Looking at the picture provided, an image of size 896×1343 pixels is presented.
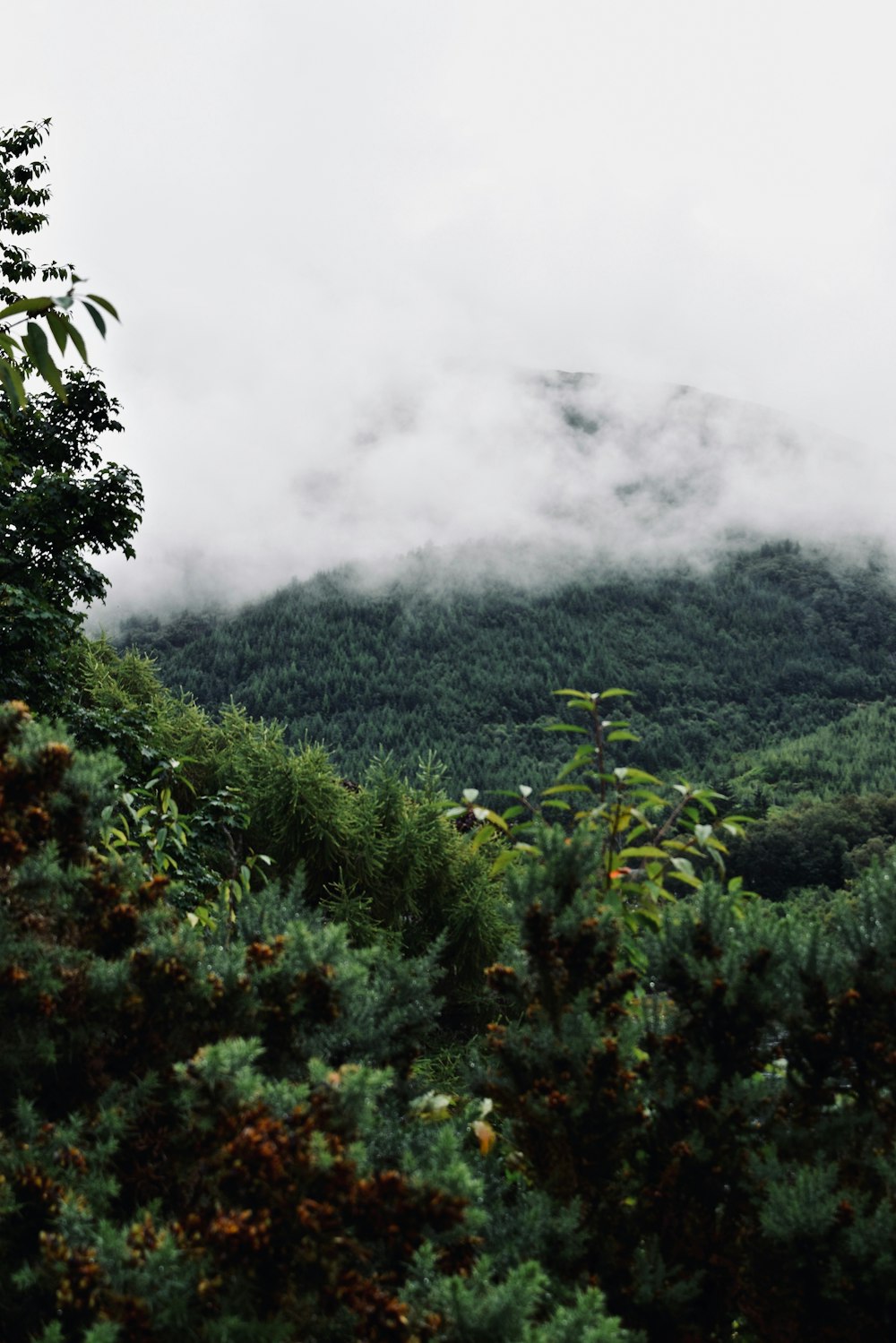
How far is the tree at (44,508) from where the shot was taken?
719 cm

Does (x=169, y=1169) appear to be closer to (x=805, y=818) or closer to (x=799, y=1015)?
(x=799, y=1015)

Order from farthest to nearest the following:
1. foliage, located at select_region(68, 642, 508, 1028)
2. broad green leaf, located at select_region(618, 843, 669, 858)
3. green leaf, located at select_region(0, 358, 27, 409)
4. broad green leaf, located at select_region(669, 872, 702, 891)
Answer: foliage, located at select_region(68, 642, 508, 1028) < broad green leaf, located at select_region(618, 843, 669, 858) < broad green leaf, located at select_region(669, 872, 702, 891) < green leaf, located at select_region(0, 358, 27, 409)

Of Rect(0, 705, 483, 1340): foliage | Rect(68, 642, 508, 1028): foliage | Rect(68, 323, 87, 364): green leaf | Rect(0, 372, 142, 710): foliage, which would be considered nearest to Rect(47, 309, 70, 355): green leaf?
Rect(68, 323, 87, 364): green leaf

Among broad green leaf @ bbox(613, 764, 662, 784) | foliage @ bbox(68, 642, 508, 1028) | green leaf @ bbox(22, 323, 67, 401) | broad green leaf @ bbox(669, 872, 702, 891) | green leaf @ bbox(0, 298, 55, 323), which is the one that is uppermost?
foliage @ bbox(68, 642, 508, 1028)

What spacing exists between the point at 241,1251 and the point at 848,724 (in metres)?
183

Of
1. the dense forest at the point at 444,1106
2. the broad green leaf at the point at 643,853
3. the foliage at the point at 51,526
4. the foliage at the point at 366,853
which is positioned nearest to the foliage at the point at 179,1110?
the dense forest at the point at 444,1106

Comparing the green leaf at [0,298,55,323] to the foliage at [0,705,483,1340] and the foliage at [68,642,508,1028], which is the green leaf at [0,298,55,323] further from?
the foliage at [68,642,508,1028]

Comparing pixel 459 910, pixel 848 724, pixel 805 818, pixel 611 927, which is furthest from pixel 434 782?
pixel 848 724

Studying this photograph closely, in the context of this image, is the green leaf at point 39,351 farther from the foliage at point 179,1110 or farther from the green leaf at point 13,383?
the foliage at point 179,1110

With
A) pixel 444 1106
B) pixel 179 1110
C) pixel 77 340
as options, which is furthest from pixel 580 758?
pixel 77 340

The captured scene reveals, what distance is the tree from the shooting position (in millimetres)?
7188

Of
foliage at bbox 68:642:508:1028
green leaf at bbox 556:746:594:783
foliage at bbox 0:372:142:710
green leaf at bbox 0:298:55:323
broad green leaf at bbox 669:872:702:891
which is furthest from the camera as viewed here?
foliage at bbox 0:372:142:710

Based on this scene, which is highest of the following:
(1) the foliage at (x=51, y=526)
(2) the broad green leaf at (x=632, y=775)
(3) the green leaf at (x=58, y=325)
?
(1) the foliage at (x=51, y=526)

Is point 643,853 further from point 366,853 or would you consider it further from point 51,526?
point 51,526
